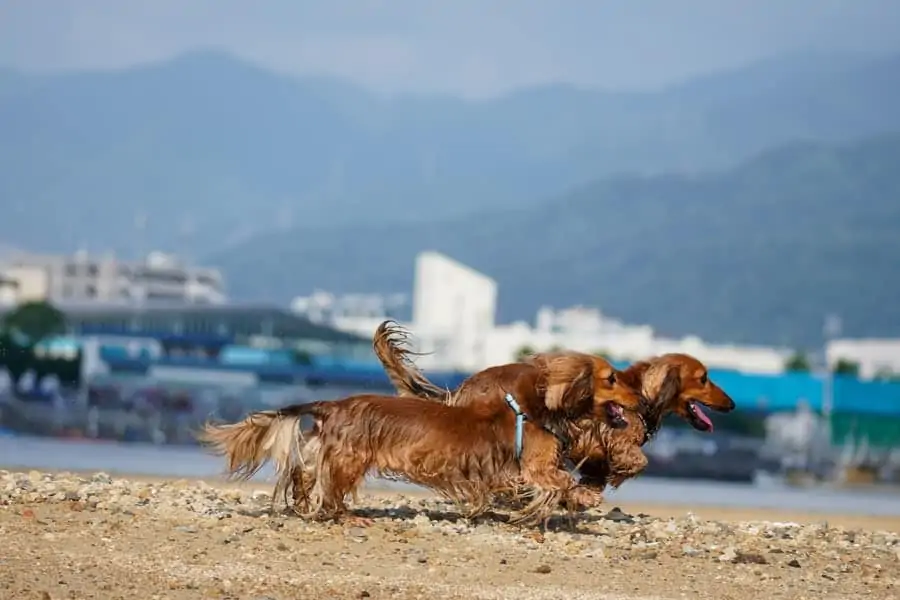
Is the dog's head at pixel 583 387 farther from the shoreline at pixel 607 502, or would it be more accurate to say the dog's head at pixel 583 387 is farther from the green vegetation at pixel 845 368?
the green vegetation at pixel 845 368

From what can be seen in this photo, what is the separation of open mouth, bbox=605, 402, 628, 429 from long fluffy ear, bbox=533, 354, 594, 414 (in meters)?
0.31

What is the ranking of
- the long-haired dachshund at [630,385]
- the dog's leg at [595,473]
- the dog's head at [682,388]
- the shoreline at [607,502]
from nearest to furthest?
the long-haired dachshund at [630,385] → the dog's leg at [595,473] → the dog's head at [682,388] → the shoreline at [607,502]

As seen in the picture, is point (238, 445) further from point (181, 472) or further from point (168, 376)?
point (168, 376)

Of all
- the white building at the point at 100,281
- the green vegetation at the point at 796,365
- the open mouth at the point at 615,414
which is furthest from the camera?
the white building at the point at 100,281

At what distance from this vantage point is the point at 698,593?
33.4ft

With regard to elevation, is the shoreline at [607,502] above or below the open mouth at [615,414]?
below

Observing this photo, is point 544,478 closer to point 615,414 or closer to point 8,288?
point 615,414

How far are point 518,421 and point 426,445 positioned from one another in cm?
60

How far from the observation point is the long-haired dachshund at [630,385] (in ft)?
38.5

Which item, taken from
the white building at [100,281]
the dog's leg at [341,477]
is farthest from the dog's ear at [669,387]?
the white building at [100,281]

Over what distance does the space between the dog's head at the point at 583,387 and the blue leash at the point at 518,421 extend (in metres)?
0.23

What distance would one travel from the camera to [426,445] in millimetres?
11109

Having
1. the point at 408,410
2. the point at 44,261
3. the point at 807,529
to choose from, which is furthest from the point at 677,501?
the point at 44,261

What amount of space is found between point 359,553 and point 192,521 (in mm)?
1297
